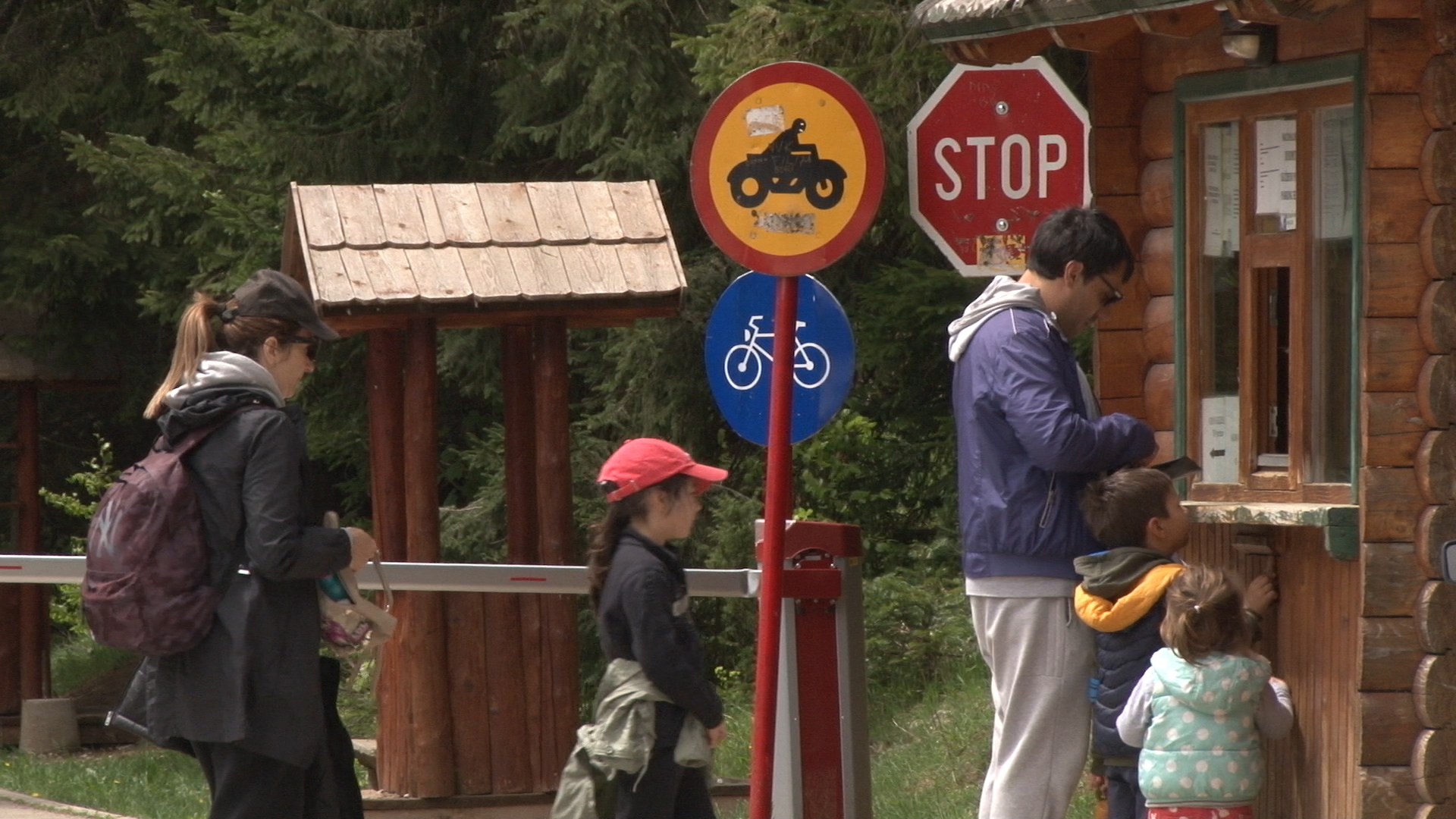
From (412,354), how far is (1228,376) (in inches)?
131

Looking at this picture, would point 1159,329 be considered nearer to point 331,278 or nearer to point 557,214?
point 557,214

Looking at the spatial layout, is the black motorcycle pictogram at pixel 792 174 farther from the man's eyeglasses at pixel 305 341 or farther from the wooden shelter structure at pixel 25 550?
the wooden shelter structure at pixel 25 550

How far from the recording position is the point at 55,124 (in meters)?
16.5

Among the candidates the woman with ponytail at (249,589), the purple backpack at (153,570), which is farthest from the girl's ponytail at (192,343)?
the purple backpack at (153,570)

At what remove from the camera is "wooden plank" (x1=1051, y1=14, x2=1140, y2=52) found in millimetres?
5625

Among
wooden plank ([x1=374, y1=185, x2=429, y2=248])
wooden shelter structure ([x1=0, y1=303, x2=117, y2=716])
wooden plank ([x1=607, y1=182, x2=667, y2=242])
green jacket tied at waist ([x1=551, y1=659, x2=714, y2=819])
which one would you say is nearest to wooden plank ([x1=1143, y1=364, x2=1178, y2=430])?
green jacket tied at waist ([x1=551, y1=659, x2=714, y2=819])

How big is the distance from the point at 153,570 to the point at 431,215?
11.6 ft

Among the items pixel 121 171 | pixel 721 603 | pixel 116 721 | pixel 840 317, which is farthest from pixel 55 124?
pixel 116 721

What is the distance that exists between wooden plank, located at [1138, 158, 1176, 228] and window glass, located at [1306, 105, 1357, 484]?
588 mm

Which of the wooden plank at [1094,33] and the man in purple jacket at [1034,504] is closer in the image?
the man in purple jacket at [1034,504]

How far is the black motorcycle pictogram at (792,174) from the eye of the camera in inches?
225

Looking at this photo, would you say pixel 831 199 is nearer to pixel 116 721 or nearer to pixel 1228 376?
pixel 1228 376

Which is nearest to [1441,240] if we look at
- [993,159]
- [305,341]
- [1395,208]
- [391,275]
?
[1395,208]

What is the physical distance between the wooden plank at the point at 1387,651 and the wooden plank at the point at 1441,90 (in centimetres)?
131
